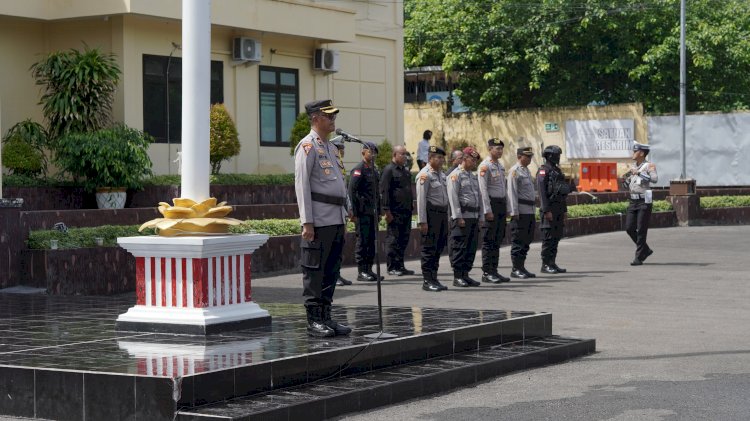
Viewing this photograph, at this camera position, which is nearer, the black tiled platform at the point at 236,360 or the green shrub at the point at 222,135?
the black tiled platform at the point at 236,360

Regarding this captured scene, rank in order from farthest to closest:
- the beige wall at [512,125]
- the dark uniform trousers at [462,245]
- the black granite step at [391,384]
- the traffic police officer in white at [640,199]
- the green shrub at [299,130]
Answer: the beige wall at [512,125], the green shrub at [299,130], the traffic police officer in white at [640,199], the dark uniform trousers at [462,245], the black granite step at [391,384]

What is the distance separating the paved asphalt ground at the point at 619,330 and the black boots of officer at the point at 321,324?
1.11 m

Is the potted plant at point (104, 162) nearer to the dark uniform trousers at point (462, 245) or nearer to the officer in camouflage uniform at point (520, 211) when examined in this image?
the dark uniform trousers at point (462, 245)

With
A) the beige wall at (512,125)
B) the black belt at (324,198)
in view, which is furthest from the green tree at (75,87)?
the beige wall at (512,125)

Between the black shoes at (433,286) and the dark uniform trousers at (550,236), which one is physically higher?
the dark uniform trousers at (550,236)

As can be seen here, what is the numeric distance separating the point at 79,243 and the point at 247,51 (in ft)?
36.0

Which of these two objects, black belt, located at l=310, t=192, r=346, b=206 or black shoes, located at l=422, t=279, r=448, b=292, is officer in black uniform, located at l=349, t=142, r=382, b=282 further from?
black belt, located at l=310, t=192, r=346, b=206

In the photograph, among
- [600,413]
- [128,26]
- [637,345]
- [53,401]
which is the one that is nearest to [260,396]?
[53,401]

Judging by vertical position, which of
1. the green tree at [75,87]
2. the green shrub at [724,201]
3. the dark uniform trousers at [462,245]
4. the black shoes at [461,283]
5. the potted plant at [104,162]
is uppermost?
the green tree at [75,87]

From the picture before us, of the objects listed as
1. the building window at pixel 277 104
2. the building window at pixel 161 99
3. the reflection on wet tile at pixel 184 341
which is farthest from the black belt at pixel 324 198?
the building window at pixel 277 104

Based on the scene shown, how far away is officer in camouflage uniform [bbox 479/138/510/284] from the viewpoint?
57.5ft

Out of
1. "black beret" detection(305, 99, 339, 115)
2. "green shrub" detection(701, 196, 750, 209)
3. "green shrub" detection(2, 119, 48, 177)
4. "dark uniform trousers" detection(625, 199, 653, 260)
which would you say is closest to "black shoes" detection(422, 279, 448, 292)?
"dark uniform trousers" detection(625, 199, 653, 260)

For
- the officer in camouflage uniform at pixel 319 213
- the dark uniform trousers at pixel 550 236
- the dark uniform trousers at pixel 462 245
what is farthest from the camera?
the dark uniform trousers at pixel 550 236

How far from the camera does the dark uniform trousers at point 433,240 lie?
16.5m
